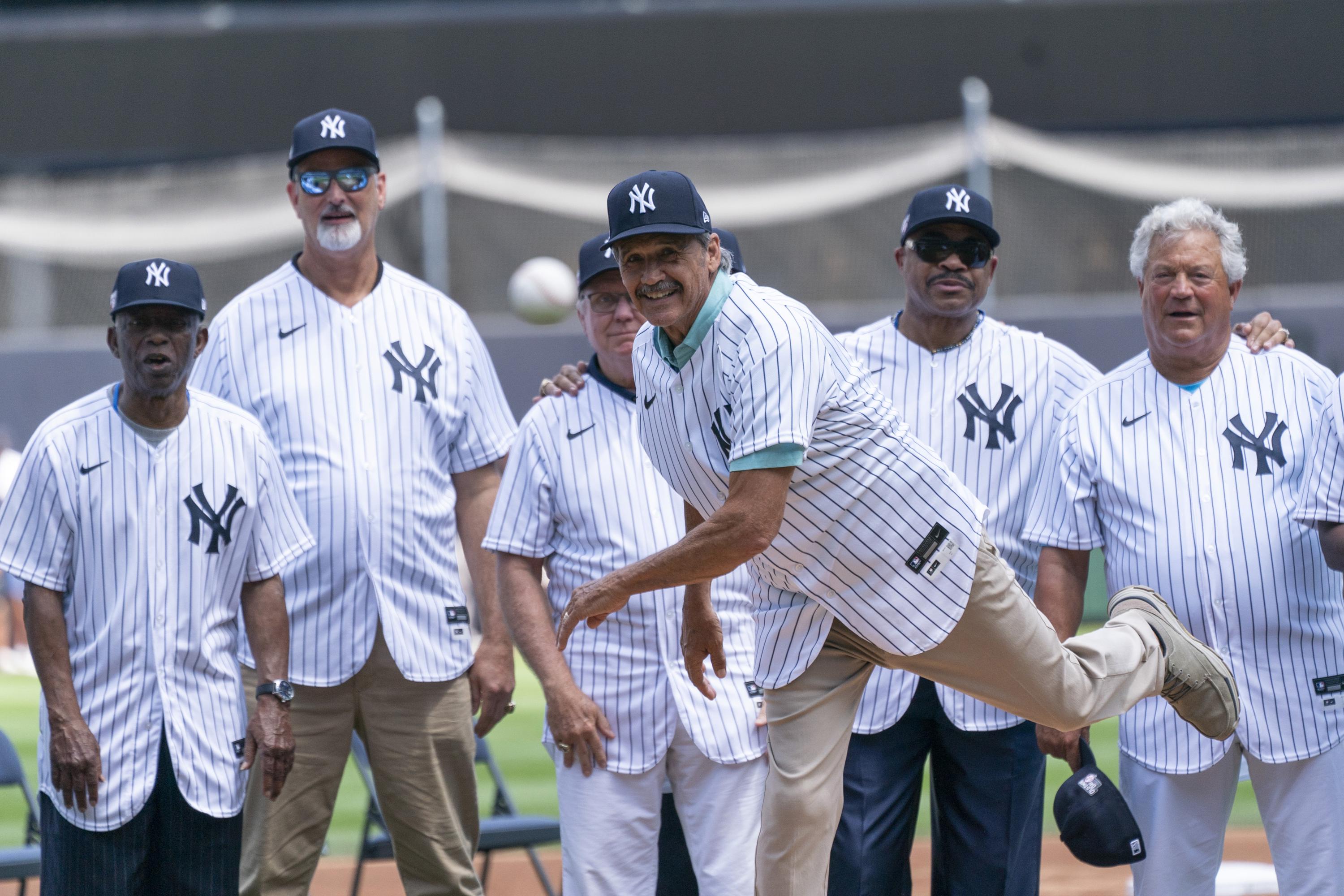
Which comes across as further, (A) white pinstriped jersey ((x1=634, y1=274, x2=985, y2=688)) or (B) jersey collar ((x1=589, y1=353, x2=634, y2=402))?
(B) jersey collar ((x1=589, y1=353, x2=634, y2=402))

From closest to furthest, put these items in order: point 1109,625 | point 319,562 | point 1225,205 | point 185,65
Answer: point 1109,625 → point 319,562 → point 1225,205 → point 185,65

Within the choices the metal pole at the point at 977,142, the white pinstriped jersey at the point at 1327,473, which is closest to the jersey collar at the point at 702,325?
the white pinstriped jersey at the point at 1327,473

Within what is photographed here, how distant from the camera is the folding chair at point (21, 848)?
464cm

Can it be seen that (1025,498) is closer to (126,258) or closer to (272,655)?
(272,655)

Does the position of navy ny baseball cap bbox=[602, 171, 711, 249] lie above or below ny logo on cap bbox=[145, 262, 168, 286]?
below

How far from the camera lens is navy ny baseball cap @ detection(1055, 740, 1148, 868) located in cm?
382

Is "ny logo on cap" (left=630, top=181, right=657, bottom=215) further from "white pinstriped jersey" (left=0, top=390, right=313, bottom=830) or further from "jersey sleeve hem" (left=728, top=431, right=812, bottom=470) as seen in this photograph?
"white pinstriped jersey" (left=0, top=390, right=313, bottom=830)

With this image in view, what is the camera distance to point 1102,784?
3883 millimetres

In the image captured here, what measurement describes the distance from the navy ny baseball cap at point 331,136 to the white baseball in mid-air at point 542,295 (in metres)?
4.27

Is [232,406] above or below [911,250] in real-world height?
below

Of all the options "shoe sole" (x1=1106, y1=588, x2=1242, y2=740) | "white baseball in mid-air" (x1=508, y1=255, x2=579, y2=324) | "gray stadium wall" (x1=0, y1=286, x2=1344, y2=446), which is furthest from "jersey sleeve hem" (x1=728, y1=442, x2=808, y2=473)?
"gray stadium wall" (x1=0, y1=286, x2=1344, y2=446)

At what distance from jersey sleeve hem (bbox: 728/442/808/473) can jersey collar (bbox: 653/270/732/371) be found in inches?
12.7

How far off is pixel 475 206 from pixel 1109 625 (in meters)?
12.4

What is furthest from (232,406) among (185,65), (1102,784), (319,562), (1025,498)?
(185,65)
